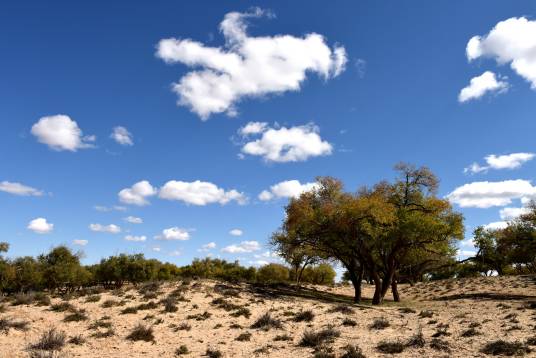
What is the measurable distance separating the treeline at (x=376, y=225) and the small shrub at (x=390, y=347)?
718 inches

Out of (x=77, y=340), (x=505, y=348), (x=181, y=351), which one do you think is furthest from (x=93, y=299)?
(x=505, y=348)

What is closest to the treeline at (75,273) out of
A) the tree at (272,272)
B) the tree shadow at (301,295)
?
the tree at (272,272)

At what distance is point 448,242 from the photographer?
38906 millimetres

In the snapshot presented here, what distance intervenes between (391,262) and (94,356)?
29.4 meters

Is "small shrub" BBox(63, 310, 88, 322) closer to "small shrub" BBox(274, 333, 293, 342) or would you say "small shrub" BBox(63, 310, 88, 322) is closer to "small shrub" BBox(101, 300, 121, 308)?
"small shrub" BBox(101, 300, 121, 308)

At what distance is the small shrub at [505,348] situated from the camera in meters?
14.6

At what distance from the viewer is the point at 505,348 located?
15008 mm

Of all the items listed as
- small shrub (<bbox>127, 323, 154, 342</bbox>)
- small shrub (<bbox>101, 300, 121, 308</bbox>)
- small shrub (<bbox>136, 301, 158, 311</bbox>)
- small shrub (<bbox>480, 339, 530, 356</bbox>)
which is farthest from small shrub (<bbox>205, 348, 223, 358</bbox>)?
small shrub (<bbox>101, 300, 121, 308</bbox>)

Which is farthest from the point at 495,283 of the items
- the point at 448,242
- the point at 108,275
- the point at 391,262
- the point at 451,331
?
the point at 108,275

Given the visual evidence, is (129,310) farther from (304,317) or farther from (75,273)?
(75,273)

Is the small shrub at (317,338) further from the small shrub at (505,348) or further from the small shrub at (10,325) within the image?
the small shrub at (10,325)

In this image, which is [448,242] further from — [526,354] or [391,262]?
[526,354]

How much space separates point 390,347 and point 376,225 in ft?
64.8

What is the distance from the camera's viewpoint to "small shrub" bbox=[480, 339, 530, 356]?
14602mm
